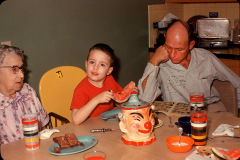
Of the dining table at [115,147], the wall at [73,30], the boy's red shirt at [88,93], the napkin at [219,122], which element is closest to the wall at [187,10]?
the wall at [73,30]

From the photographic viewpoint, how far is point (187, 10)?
485cm

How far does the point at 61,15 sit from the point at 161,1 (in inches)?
72.5

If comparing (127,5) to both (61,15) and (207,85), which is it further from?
(207,85)

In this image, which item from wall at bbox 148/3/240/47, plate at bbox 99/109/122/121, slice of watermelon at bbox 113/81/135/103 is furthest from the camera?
wall at bbox 148/3/240/47

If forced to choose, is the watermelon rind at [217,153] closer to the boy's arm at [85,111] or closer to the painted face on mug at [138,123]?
the painted face on mug at [138,123]

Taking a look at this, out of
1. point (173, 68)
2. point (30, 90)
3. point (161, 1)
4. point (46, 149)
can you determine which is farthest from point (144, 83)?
point (161, 1)

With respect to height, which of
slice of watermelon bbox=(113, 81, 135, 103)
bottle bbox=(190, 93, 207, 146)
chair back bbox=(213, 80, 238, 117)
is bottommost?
chair back bbox=(213, 80, 238, 117)

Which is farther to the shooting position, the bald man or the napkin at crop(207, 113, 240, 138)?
the bald man

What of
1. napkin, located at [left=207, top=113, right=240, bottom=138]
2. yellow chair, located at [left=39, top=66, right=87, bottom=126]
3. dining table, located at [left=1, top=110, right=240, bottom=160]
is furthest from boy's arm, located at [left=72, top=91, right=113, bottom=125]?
napkin, located at [left=207, top=113, right=240, bottom=138]

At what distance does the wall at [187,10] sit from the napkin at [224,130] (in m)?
2.70

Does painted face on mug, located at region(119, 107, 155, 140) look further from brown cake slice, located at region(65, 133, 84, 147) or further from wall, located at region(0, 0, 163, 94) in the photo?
wall, located at region(0, 0, 163, 94)

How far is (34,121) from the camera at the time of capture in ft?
5.28

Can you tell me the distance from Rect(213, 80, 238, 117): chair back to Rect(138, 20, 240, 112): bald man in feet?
0.14

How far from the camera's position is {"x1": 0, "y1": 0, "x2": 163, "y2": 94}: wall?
2.91m
